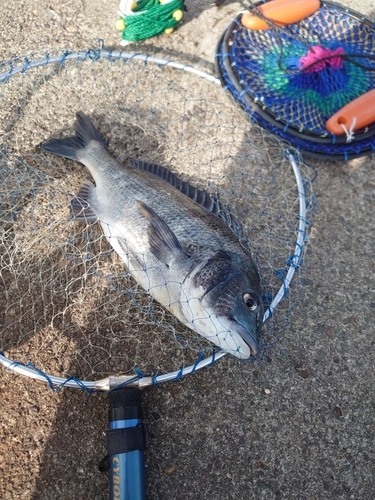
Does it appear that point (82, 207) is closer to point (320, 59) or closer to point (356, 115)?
point (356, 115)

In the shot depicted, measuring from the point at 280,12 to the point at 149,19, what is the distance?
1.18m

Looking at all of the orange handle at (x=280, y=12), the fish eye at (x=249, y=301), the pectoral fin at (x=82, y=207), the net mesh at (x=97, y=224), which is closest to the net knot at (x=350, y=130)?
the net mesh at (x=97, y=224)

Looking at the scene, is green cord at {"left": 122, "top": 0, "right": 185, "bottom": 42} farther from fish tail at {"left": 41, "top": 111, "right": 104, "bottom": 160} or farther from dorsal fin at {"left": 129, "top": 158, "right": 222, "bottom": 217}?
dorsal fin at {"left": 129, "top": 158, "right": 222, "bottom": 217}

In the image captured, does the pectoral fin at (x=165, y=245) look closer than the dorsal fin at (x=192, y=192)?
Yes

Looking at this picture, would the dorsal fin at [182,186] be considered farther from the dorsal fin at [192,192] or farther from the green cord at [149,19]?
the green cord at [149,19]

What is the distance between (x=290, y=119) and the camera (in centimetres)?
325

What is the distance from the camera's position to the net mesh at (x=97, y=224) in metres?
2.69

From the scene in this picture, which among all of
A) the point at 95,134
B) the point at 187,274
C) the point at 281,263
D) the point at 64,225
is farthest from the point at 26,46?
the point at 281,263

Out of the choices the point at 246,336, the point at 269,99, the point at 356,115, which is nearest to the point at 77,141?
the point at 269,99

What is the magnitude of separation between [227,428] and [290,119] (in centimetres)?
248

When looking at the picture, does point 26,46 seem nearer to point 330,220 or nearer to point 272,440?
point 330,220

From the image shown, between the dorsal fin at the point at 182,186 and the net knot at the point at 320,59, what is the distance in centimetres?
152

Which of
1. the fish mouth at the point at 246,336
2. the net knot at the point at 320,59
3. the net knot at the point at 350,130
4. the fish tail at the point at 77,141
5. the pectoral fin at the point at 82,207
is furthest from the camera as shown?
the net knot at the point at 320,59

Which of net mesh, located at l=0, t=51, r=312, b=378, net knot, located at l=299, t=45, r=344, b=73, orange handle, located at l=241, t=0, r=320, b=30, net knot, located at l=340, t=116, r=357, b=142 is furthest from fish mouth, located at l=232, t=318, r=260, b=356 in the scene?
orange handle, located at l=241, t=0, r=320, b=30
